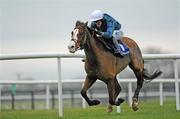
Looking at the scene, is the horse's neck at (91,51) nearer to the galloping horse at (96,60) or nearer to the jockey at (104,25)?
the galloping horse at (96,60)

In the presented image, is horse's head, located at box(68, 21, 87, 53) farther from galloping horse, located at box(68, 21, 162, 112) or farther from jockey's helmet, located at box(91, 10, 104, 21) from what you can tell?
jockey's helmet, located at box(91, 10, 104, 21)

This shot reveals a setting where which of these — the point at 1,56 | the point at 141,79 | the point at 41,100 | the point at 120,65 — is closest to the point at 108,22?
the point at 120,65

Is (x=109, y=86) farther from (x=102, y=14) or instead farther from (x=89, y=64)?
(x=102, y=14)

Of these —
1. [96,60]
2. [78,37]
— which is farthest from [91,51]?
[78,37]

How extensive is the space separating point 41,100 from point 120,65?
12465mm

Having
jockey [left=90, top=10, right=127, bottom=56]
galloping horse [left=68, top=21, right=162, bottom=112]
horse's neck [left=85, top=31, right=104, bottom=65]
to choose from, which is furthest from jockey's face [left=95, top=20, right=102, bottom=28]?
horse's neck [left=85, top=31, right=104, bottom=65]

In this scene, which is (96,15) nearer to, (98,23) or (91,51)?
(98,23)

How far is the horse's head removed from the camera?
730cm

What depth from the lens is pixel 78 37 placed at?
751 cm

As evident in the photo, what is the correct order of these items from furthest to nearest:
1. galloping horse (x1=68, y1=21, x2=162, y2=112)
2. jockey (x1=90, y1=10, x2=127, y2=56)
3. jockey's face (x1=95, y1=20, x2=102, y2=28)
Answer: jockey's face (x1=95, y1=20, x2=102, y2=28) < jockey (x1=90, y1=10, x2=127, y2=56) < galloping horse (x1=68, y1=21, x2=162, y2=112)

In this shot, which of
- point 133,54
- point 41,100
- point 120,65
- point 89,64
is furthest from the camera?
point 41,100

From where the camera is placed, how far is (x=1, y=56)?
9.88 m

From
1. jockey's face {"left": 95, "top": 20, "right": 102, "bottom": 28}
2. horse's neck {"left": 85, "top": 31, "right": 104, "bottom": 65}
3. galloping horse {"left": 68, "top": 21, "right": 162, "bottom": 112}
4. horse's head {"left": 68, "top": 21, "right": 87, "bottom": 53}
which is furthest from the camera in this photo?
jockey's face {"left": 95, "top": 20, "right": 102, "bottom": 28}

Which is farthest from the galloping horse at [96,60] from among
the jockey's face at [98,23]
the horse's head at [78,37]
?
the jockey's face at [98,23]
